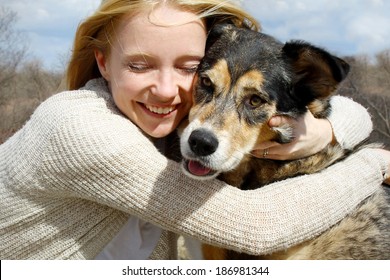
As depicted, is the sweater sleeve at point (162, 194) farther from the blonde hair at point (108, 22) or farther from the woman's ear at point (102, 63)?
the blonde hair at point (108, 22)

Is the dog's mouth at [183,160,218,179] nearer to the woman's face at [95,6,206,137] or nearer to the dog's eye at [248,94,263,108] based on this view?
Result: the woman's face at [95,6,206,137]

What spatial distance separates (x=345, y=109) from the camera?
156 inches

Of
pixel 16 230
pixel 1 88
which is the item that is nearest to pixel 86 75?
pixel 16 230

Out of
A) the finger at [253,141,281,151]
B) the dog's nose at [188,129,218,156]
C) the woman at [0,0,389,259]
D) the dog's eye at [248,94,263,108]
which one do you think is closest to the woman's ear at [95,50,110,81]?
the woman at [0,0,389,259]

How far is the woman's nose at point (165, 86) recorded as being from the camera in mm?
3186

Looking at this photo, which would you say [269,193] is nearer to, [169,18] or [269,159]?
[269,159]

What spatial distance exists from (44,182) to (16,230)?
53 cm

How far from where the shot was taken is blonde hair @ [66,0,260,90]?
3311 mm

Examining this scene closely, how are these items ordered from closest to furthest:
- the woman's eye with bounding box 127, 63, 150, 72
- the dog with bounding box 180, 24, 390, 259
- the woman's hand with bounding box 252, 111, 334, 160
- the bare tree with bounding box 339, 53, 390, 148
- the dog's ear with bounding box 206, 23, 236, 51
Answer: the dog with bounding box 180, 24, 390, 259
the woman's eye with bounding box 127, 63, 150, 72
the woman's hand with bounding box 252, 111, 334, 160
the dog's ear with bounding box 206, 23, 236, 51
the bare tree with bounding box 339, 53, 390, 148

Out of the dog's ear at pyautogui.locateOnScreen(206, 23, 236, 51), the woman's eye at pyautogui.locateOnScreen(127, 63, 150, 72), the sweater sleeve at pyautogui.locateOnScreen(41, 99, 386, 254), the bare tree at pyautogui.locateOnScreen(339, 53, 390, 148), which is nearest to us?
the sweater sleeve at pyautogui.locateOnScreen(41, 99, 386, 254)

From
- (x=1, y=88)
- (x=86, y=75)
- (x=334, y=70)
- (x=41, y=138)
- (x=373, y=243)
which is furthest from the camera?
(x=1, y=88)

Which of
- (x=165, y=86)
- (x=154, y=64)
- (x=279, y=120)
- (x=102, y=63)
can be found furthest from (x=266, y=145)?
(x=102, y=63)

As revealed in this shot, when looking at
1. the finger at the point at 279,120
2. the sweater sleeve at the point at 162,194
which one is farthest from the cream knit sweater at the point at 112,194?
the finger at the point at 279,120

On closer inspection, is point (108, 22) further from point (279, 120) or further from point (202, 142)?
point (279, 120)
